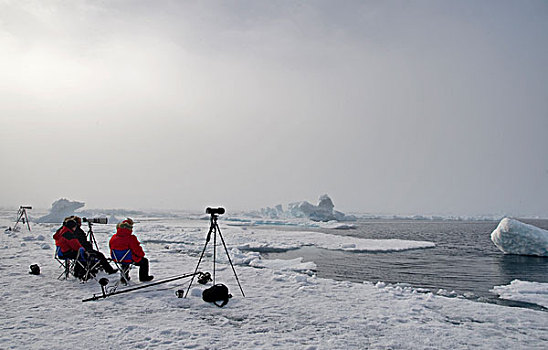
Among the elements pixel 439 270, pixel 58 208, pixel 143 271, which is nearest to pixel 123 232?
pixel 143 271

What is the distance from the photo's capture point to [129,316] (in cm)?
480

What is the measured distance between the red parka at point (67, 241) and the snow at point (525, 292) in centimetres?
1035

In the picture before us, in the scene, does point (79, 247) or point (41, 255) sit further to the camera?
point (41, 255)

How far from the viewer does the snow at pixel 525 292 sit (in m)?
8.10

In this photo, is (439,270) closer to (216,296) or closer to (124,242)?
(216,296)

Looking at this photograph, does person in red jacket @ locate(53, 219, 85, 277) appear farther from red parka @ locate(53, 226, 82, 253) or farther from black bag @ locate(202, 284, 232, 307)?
black bag @ locate(202, 284, 232, 307)

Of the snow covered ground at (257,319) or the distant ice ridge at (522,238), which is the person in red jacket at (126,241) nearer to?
the snow covered ground at (257,319)

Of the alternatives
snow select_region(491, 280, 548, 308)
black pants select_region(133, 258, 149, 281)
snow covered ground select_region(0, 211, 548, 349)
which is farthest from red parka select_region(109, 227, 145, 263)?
snow select_region(491, 280, 548, 308)

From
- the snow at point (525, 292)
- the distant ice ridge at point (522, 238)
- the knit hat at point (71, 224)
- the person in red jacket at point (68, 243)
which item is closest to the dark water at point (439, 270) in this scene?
the snow at point (525, 292)

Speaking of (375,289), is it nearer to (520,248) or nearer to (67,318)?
(67,318)

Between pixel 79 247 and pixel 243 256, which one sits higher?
pixel 79 247

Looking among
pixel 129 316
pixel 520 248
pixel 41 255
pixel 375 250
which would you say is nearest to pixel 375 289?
pixel 129 316

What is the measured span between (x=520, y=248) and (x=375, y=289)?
16619mm

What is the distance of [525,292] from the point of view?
8984mm
